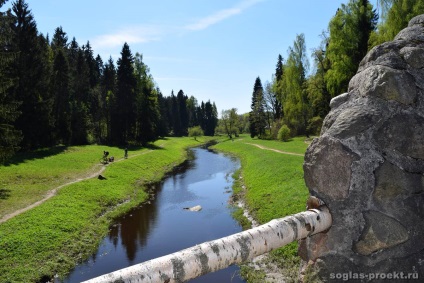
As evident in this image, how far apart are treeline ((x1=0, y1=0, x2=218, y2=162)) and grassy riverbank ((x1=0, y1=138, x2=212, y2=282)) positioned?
10.2ft

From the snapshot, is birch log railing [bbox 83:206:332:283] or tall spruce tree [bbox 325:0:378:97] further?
tall spruce tree [bbox 325:0:378:97]

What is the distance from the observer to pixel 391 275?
15.9ft

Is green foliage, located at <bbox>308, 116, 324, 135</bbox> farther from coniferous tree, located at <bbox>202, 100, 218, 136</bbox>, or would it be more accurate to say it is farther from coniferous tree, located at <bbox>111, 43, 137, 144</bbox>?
coniferous tree, located at <bbox>202, 100, 218, 136</bbox>

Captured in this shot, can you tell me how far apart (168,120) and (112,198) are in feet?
302

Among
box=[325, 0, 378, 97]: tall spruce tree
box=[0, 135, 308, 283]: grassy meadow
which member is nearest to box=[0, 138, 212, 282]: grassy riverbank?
box=[0, 135, 308, 283]: grassy meadow

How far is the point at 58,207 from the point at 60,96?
3489cm

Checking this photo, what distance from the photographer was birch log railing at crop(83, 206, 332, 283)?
3420mm

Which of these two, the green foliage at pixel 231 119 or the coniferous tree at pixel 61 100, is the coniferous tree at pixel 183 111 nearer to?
the green foliage at pixel 231 119

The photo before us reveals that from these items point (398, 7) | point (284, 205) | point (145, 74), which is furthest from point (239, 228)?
point (145, 74)

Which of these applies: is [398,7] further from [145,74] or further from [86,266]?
[145,74]

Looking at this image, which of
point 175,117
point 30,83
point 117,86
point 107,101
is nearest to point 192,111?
point 175,117

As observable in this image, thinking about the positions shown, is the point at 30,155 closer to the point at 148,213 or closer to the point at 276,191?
the point at 148,213

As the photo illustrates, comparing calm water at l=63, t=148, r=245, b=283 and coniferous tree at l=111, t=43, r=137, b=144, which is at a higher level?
coniferous tree at l=111, t=43, r=137, b=144

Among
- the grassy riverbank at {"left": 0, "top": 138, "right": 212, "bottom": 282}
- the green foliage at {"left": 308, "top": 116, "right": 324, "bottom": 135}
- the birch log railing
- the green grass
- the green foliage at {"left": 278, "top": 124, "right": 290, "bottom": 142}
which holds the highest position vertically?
the green foliage at {"left": 308, "top": 116, "right": 324, "bottom": 135}
